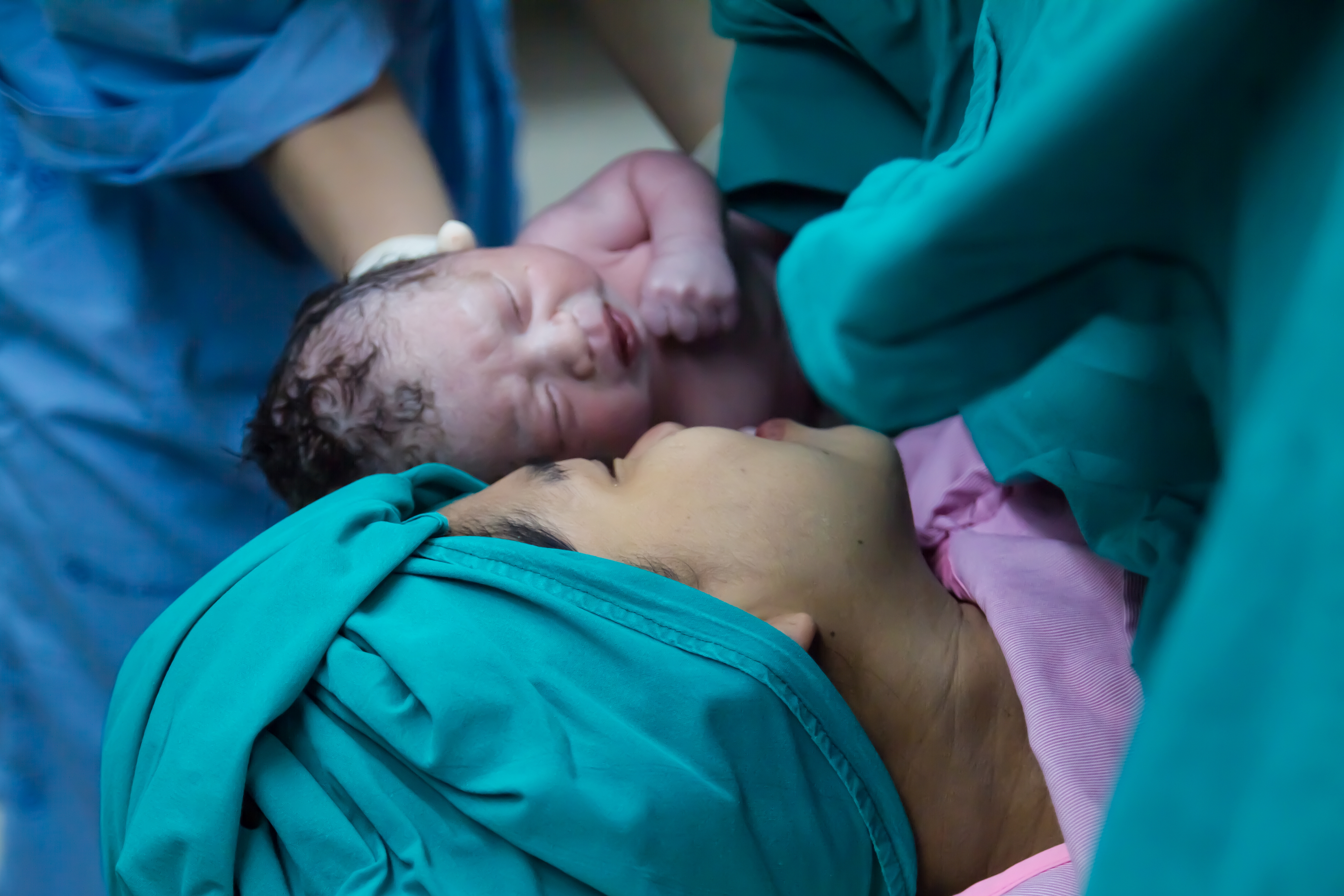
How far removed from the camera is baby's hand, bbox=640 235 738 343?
3.28 ft

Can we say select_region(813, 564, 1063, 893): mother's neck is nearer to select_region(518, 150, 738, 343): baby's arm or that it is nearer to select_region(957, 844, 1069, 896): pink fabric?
select_region(957, 844, 1069, 896): pink fabric

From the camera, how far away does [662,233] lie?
1.09 m

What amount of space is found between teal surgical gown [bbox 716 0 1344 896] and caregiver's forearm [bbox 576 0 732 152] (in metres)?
0.75

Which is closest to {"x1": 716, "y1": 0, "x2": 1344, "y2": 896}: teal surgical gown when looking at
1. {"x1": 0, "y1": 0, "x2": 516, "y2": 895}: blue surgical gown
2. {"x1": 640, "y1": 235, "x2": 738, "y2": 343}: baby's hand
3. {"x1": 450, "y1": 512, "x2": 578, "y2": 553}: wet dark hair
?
{"x1": 450, "y1": 512, "x2": 578, "y2": 553}: wet dark hair

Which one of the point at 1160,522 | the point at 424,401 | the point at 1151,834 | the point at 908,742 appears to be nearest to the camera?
the point at 1151,834

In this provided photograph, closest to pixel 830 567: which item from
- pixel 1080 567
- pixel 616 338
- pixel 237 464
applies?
pixel 1080 567

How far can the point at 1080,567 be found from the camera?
2.19ft

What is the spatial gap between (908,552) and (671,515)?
0.18 metres

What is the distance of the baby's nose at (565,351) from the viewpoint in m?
0.92

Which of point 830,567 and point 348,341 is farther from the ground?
point 348,341

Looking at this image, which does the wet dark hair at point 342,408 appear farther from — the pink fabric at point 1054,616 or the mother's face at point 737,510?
the pink fabric at point 1054,616

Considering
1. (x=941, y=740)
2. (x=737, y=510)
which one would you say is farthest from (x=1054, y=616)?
(x=737, y=510)

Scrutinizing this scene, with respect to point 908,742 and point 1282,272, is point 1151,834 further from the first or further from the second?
point 908,742

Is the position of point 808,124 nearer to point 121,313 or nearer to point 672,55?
point 672,55
